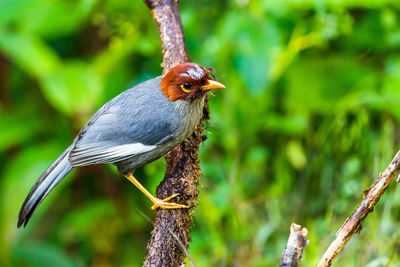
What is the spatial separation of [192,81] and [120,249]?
7.71 feet

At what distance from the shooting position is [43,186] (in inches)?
110

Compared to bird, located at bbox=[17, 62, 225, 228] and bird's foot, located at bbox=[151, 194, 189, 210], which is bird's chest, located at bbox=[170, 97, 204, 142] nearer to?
bird, located at bbox=[17, 62, 225, 228]

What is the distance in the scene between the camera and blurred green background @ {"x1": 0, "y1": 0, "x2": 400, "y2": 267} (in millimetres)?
3738

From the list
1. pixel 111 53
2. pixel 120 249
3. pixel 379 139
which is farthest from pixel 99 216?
pixel 379 139

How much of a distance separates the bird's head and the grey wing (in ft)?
0.49

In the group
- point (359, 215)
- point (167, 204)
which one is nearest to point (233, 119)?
point (167, 204)

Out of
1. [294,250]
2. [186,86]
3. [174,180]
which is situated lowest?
[294,250]

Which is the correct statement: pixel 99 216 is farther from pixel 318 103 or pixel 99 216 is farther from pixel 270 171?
pixel 318 103

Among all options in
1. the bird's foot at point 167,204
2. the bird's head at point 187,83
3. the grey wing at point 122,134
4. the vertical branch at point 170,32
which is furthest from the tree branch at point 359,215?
the vertical branch at point 170,32

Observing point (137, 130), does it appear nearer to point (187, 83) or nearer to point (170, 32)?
point (187, 83)

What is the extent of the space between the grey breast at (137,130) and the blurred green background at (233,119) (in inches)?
30.9

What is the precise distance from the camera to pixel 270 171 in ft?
14.8

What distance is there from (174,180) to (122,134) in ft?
1.45

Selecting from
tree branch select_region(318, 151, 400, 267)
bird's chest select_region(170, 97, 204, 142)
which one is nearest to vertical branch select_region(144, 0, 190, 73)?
bird's chest select_region(170, 97, 204, 142)
